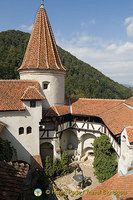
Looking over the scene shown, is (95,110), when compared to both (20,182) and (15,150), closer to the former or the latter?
(15,150)

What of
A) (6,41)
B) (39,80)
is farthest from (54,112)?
(6,41)

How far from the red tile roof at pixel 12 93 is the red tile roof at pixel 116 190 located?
9.44 m

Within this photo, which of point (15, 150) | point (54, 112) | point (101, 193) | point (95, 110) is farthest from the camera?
point (95, 110)

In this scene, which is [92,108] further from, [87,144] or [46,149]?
[46,149]

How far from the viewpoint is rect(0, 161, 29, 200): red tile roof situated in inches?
173

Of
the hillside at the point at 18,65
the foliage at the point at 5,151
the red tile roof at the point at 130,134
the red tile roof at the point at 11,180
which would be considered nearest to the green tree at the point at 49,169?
A: the foliage at the point at 5,151

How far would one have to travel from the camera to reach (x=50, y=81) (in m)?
16.7

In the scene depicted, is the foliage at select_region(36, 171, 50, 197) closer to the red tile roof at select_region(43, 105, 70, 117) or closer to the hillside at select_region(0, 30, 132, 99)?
the red tile roof at select_region(43, 105, 70, 117)

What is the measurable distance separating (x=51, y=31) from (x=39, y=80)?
656 cm

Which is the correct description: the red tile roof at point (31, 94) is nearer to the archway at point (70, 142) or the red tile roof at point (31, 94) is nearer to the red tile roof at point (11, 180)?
the archway at point (70, 142)

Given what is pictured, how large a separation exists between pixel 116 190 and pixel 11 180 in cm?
493

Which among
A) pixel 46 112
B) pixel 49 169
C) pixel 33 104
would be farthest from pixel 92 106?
pixel 49 169

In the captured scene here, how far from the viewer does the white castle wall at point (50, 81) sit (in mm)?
16281

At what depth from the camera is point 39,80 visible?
1636 cm
